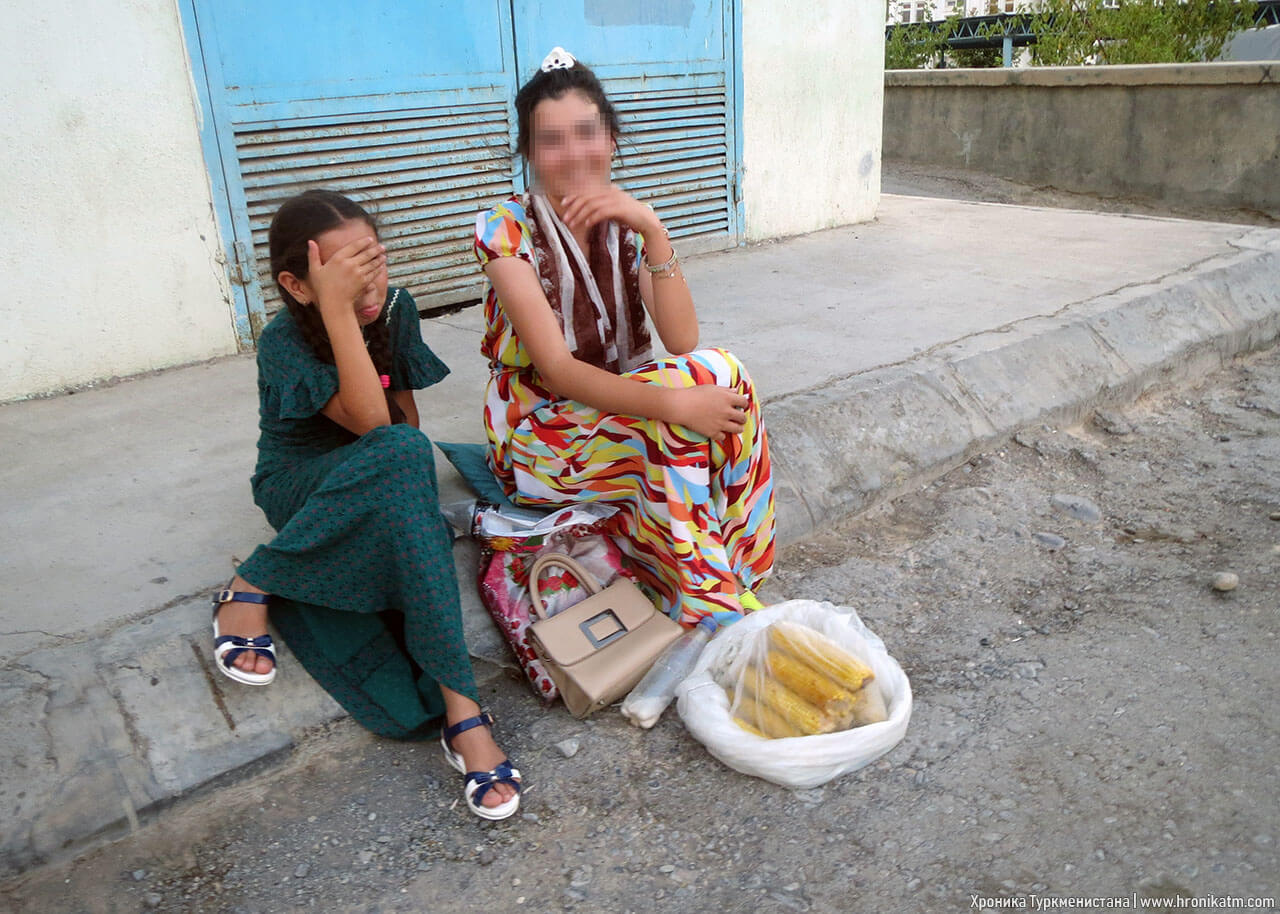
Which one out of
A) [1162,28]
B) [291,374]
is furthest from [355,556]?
[1162,28]

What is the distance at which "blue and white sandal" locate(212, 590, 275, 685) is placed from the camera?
1966 millimetres

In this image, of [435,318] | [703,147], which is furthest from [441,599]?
[703,147]

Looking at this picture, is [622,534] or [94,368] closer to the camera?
[622,534]

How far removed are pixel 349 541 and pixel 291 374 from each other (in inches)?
14.3

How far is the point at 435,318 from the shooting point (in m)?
4.32

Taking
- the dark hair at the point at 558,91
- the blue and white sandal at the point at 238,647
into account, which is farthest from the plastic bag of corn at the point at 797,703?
the dark hair at the point at 558,91

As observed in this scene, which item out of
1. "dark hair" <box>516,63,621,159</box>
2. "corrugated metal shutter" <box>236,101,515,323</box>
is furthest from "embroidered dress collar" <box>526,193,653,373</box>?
"corrugated metal shutter" <box>236,101,515,323</box>

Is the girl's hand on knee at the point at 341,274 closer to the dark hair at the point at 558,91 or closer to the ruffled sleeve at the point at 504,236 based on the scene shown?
the ruffled sleeve at the point at 504,236

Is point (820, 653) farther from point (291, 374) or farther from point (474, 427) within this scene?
point (474, 427)

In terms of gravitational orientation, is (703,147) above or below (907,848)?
above

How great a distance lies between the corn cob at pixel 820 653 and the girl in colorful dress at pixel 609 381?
230mm

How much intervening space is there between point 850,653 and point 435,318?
9.18 feet

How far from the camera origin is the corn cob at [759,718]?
1942mm

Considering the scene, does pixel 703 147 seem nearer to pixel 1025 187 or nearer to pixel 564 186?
pixel 564 186
